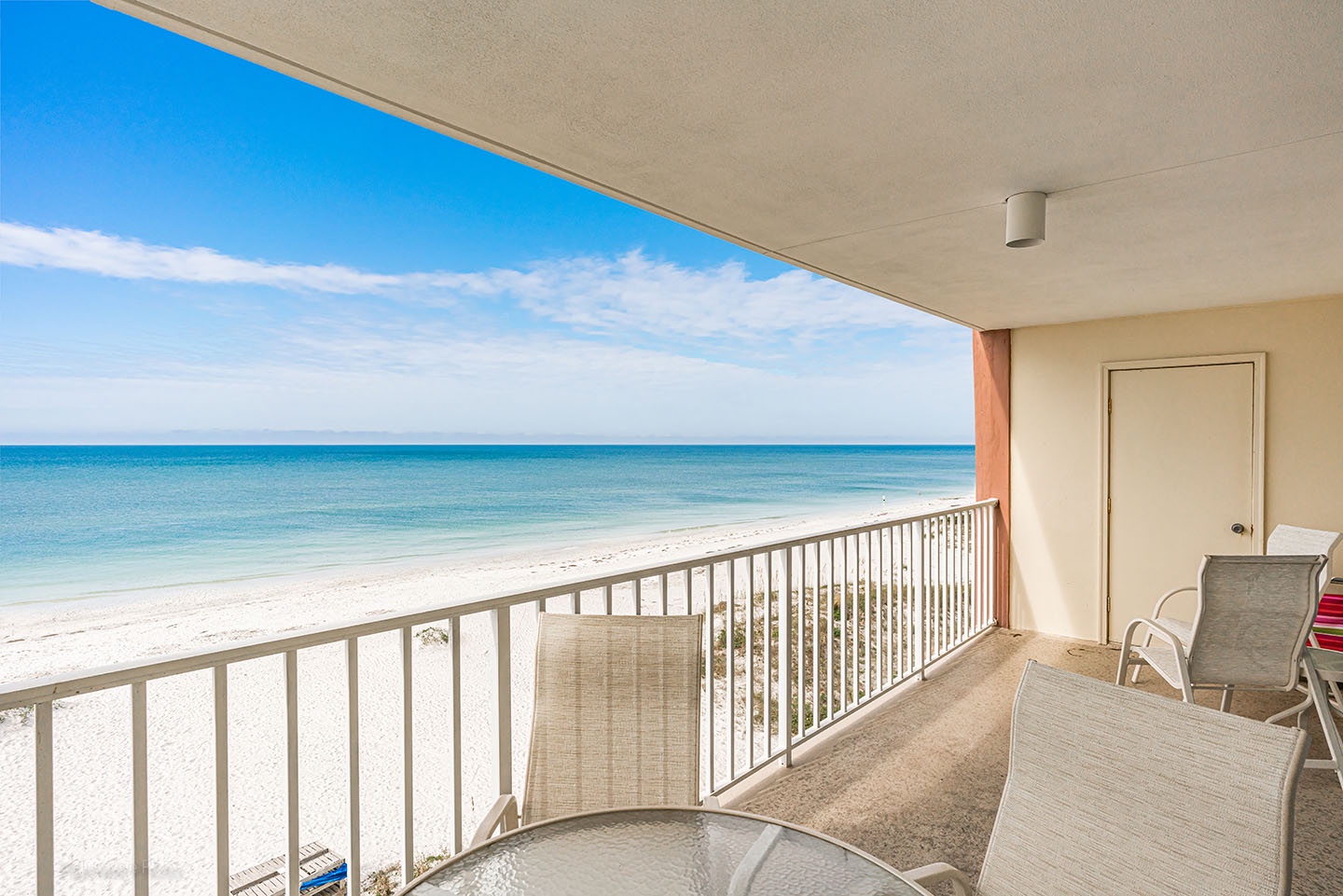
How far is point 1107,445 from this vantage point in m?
4.45

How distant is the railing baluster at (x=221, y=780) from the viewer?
121 centimetres

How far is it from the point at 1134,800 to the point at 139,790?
67.3 inches

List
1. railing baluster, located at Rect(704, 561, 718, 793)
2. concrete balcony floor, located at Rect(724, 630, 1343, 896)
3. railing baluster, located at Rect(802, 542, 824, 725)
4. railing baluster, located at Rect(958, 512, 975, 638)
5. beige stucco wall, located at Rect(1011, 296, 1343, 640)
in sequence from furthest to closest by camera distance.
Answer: railing baluster, located at Rect(958, 512, 975, 638)
beige stucco wall, located at Rect(1011, 296, 1343, 640)
railing baluster, located at Rect(802, 542, 824, 725)
railing baluster, located at Rect(704, 561, 718, 793)
concrete balcony floor, located at Rect(724, 630, 1343, 896)

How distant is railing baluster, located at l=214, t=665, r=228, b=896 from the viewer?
1215 mm

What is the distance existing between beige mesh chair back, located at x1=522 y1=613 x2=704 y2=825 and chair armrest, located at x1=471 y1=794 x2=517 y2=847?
0.51 ft

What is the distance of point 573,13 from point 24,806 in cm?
490

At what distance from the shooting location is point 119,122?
1609 cm

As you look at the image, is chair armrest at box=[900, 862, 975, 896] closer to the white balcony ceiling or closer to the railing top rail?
the railing top rail

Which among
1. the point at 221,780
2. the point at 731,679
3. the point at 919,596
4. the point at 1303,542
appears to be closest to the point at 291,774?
the point at 221,780

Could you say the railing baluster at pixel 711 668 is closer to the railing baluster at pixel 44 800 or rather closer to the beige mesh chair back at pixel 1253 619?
the railing baluster at pixel 44 800

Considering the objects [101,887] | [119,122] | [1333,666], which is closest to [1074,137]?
→ [1333,666]

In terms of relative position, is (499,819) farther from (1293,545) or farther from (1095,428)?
(1095,428)

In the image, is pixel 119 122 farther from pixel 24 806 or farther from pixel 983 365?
pixel 983 365

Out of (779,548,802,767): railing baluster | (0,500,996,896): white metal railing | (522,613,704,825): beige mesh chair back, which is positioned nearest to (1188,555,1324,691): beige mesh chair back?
(0,500,996,896): white metal railing
